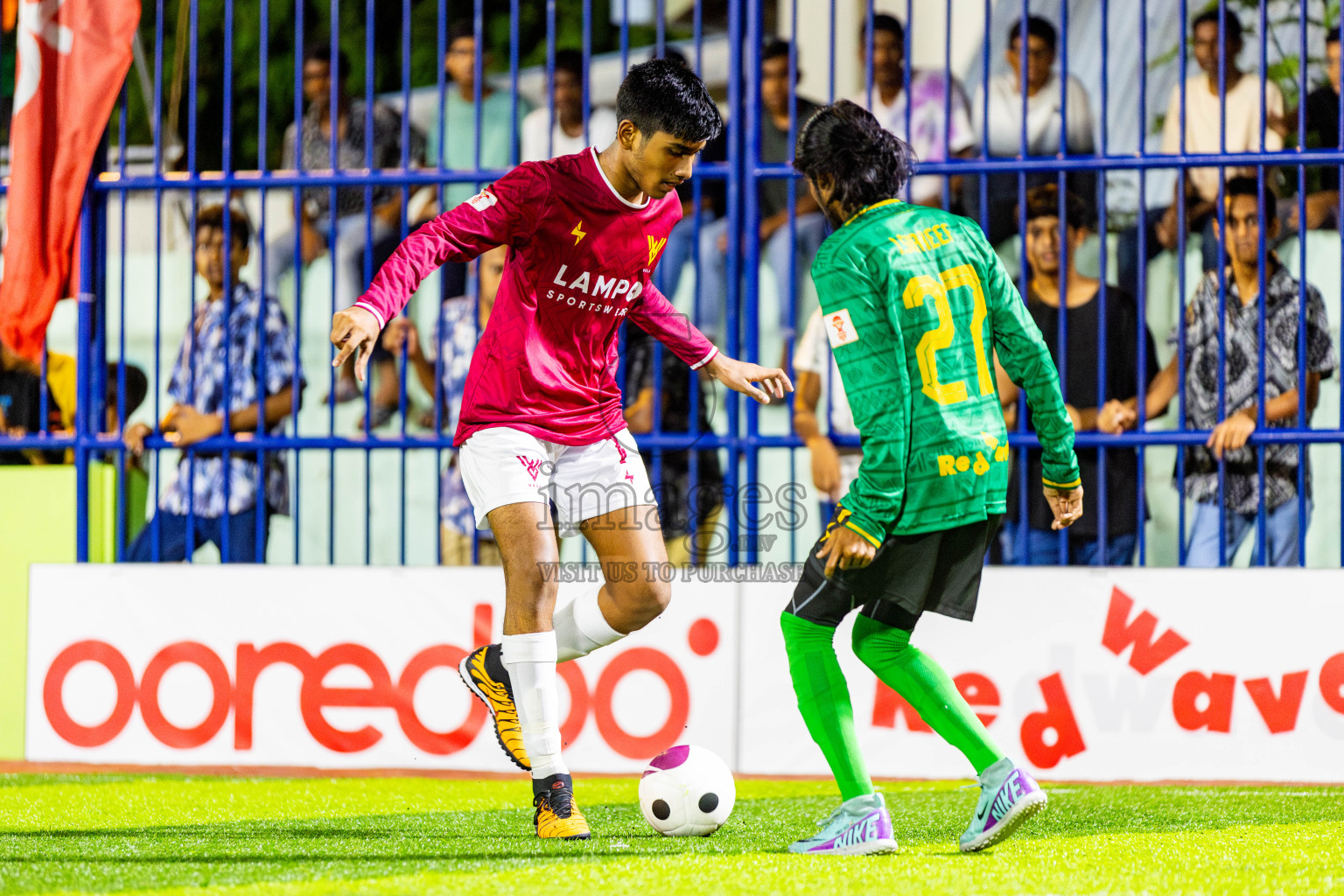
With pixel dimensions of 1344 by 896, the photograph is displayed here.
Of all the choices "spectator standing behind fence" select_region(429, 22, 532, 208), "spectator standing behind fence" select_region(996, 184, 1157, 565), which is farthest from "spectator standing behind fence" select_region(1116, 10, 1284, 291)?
"spectator standing behind fence" select_region(429, 22, 532, 208)

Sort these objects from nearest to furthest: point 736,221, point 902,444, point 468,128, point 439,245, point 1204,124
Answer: point 902,444, point 439,245, point 736,221, point 1204,124, point 468,128

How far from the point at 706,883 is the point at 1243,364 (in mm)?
3575

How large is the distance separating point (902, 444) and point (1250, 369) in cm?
291

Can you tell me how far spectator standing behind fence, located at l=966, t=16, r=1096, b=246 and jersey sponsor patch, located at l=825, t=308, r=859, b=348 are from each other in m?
3.21

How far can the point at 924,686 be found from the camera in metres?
3.37

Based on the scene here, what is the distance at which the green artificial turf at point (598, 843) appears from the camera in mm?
3014

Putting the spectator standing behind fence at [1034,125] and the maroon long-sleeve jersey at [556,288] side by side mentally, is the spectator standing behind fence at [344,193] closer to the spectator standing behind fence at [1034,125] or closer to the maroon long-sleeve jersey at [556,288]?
the maroon long-sleeve jersey at [556,288]

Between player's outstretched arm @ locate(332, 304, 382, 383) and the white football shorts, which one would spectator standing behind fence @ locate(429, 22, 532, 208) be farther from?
player's outstretched arm @ locate(332, 304, 382, 383)

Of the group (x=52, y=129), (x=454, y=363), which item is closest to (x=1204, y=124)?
(x=454, y=363)

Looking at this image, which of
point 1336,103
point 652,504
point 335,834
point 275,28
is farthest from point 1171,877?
point 275,28

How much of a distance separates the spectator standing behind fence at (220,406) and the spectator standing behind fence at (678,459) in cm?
138

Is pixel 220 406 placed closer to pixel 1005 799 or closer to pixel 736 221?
pixel 736 221

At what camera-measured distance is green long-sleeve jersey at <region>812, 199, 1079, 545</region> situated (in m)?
3.26

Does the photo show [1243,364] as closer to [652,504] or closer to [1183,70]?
[1183,70]
